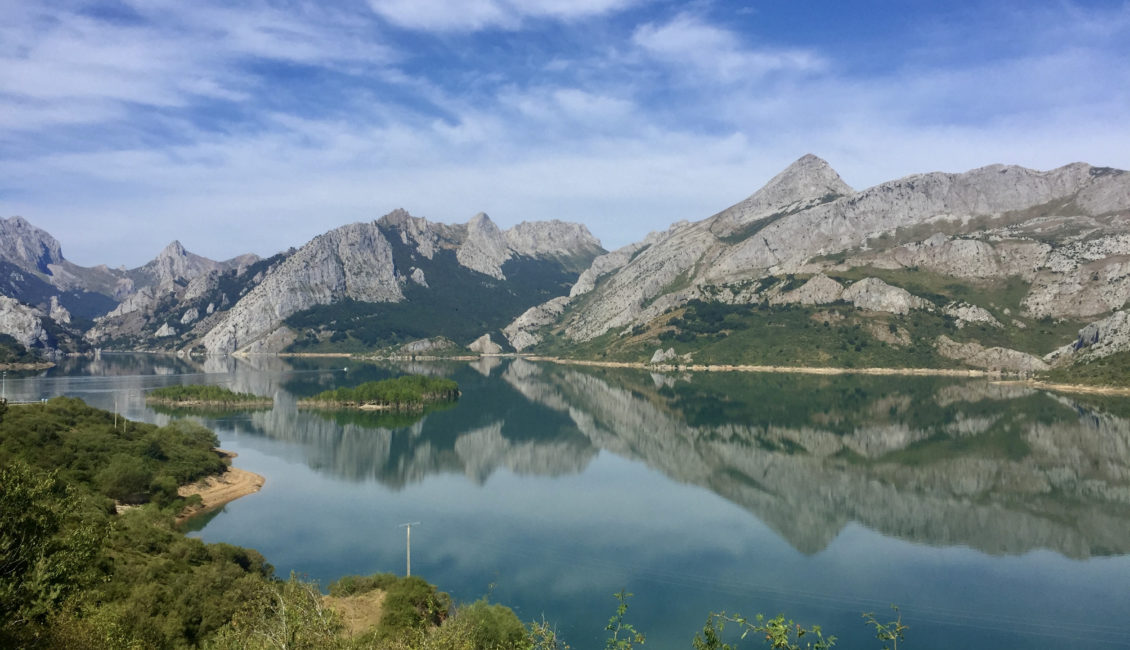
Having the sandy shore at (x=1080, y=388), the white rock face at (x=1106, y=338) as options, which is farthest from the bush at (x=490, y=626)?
the white rock face at (x=1106, y=338)

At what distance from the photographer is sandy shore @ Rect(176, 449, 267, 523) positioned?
245 feet

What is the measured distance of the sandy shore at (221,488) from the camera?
245 feet

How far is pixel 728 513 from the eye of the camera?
77.9 meters

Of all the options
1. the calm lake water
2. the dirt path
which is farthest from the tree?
the calm lake water

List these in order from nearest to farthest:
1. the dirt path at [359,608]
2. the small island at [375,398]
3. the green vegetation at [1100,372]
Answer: the dirt path at [359,608]
the small island at [375,398]
the green vegetation at [1100,372]

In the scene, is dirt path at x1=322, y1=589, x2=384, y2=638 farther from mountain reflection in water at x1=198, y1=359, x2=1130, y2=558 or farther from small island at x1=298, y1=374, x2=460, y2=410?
small island at x1=298, y1=374, x2=460, y2=410

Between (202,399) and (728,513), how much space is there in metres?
128

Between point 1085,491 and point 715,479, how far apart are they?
44.8 metres

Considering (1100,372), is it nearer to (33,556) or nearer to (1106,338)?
(1106,338)

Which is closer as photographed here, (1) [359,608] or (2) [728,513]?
(1) [359,608]

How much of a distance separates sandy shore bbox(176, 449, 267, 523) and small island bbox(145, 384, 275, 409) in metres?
68.7

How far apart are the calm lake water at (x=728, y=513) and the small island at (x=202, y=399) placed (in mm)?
9875

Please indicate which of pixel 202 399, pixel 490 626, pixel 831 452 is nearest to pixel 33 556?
pixel 490 626

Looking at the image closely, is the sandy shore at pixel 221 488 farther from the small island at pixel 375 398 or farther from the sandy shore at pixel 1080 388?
the sandy shore at pixel 1080 388
